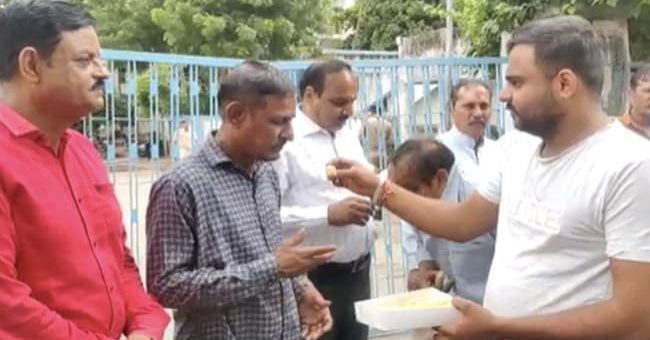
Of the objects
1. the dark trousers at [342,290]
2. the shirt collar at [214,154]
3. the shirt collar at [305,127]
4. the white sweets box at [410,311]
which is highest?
the shirt collar at [214,154]

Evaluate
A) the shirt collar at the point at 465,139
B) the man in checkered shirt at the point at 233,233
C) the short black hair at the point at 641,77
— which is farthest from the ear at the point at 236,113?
the short black hair at the point at 641,77

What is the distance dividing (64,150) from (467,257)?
5.50 feet

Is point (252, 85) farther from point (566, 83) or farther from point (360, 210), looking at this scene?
point (566, 83)

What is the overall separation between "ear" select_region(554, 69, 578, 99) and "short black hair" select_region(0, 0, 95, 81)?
117cm

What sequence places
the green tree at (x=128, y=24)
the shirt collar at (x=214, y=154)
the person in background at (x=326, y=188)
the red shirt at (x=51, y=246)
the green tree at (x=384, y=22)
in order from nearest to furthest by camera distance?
the red shirt at (x=51, y=246)
the shirt collar at (x=214, y=154)
the person in background at (x=326, y=188)
the green tree at (x=128, y=24)
the green tree at (x=384, y=22)

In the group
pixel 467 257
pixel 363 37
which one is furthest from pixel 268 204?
pixel 363 37

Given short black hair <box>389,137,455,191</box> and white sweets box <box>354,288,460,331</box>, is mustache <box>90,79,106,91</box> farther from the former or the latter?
short black hair <box>389,137,455,191</box>

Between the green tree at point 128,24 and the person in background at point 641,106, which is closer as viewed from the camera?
the person in background at point 641,106

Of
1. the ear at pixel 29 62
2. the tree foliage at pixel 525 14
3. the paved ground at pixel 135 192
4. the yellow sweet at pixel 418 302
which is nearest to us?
the ear at pixel 29 62

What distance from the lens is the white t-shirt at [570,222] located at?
1919mm

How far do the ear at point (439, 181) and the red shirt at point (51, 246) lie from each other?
1.31 metres

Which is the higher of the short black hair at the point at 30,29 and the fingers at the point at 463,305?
the short black hair at the point at 30,29

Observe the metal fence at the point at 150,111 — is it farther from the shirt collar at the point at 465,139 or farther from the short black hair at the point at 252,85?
the short black hair at the point at 252,85

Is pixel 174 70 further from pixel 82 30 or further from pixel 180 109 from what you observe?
pixel 82 30
